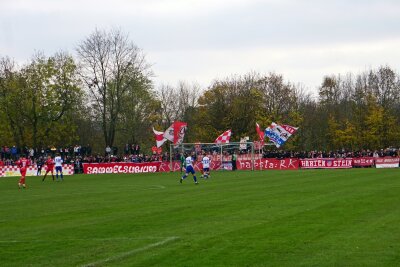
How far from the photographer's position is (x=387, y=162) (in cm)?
6034

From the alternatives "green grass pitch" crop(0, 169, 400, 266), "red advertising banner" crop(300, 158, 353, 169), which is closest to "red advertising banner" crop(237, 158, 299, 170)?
"red advertising banner" crop(300, 158, 353, 169)

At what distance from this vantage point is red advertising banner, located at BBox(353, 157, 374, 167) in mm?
61434

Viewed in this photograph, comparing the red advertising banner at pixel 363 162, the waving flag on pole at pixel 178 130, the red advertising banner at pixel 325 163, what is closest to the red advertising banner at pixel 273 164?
the red advertising banner at pixel 325 163

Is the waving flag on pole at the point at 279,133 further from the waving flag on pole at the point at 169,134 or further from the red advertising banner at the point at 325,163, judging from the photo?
the waving flag on pole at the point at 169,134

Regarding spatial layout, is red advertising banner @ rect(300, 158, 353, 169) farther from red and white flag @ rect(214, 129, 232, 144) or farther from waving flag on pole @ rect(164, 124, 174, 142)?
waving flag on pole @ rect(164, 124, 174, 142)

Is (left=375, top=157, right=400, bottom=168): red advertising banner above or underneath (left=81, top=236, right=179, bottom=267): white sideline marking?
above

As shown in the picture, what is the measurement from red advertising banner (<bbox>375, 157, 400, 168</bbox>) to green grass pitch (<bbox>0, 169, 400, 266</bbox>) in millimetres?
37262

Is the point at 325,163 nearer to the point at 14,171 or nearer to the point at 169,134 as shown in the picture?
the point at 169,134

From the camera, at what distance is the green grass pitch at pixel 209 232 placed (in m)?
11.4

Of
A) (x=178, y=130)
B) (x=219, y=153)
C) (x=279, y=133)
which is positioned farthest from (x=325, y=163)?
(x=178, y=130)

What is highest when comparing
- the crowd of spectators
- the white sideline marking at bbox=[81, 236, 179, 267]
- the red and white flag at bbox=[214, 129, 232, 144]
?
the red and white flag at bbox=[214, 129, 232, 144]

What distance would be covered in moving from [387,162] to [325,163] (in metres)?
5.81

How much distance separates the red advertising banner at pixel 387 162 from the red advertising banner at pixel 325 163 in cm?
249

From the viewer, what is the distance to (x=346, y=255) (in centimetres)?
1130
